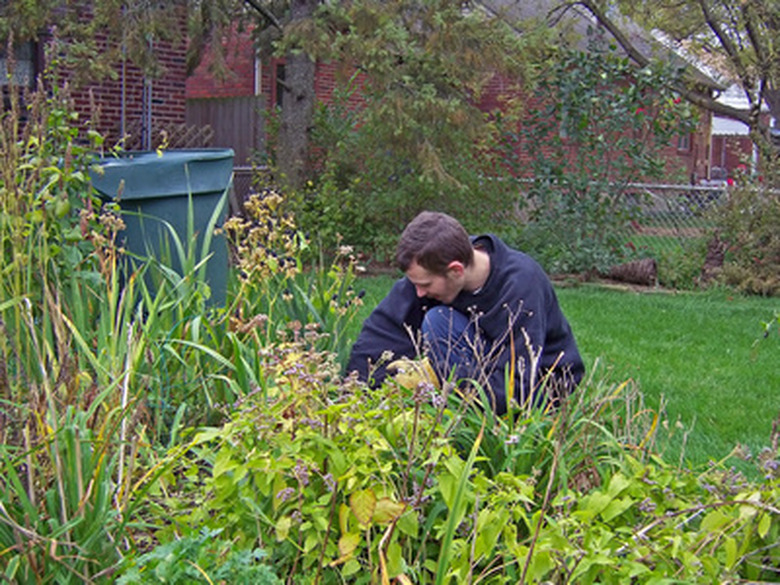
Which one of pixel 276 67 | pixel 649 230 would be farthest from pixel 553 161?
pixel 276 67

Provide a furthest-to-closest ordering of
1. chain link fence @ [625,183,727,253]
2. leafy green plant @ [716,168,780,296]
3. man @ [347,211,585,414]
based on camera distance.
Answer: chain link fence @ [625,183,727,253]
leafy green plant @ [716,168,780,296]
man @ [347,211,585,414]

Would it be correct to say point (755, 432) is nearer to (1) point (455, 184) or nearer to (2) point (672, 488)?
(2) point (672, 488)

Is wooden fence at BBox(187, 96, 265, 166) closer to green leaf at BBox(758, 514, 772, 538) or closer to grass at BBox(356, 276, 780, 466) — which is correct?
grass at BBox(356, 276, 780, 466)

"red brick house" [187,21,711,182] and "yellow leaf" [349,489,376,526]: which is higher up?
"red brick house" [187,21,711,182]

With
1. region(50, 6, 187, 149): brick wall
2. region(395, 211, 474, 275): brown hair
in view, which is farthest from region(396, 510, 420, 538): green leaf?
region(50, 6, 187, 149): brick wall

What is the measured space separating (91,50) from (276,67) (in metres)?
10.2

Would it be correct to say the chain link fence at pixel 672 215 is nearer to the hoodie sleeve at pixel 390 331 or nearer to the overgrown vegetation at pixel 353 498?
the hoodie sleeve at pixel 390 331

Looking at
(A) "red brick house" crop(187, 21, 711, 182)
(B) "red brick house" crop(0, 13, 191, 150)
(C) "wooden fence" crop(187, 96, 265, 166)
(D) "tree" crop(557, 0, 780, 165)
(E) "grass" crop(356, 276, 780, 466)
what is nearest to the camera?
(E) "grass" crop(356, 276, 780, 466)

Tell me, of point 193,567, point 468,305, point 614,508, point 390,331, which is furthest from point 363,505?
point 390,331

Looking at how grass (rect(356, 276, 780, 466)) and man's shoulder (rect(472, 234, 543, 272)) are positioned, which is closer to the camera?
man's shoulder (rect(472, 234, 543, 272))

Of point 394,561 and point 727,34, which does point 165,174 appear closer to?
point 394,561

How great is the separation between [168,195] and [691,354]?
3978 mm

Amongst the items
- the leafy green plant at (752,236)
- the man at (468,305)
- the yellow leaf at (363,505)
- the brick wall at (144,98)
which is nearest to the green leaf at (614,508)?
the yellow leaf at (363,505)

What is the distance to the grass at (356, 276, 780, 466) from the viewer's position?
15.5ft
